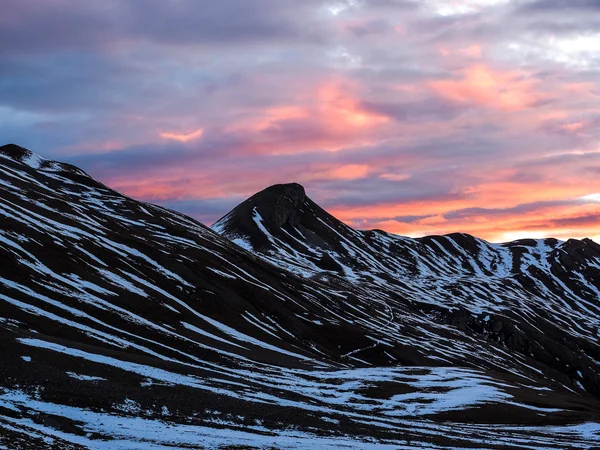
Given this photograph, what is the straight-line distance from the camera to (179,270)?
145 m

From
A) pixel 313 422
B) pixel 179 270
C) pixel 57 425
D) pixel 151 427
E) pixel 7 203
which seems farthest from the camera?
pixel 179 270

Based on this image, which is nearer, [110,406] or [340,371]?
[110,406]

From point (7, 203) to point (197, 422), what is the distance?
334 feet

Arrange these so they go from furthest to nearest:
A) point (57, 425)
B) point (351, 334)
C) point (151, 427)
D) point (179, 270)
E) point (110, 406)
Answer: point (351, 334) → point (179, 270) → point (110, 406) → point (151, 427) → point (57, 425)

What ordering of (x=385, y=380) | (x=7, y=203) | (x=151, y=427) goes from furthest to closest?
(x=7, y=203) → (x=385, y=380) → (x=151, y=427)

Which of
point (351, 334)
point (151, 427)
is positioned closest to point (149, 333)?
point (151, 427)

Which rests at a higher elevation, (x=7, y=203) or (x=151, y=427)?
(x=7, y=203)

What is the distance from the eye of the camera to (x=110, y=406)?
49875 mm

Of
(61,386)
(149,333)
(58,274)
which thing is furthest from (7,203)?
(61,386)

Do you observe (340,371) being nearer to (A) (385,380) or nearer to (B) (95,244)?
(A) (385,380)

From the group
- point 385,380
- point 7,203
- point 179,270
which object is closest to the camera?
point 385,380

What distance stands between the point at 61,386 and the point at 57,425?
10.6 meters

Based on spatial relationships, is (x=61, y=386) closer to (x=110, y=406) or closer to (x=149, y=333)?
(x=110, y=406)

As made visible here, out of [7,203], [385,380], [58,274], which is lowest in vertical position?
[385,380]
